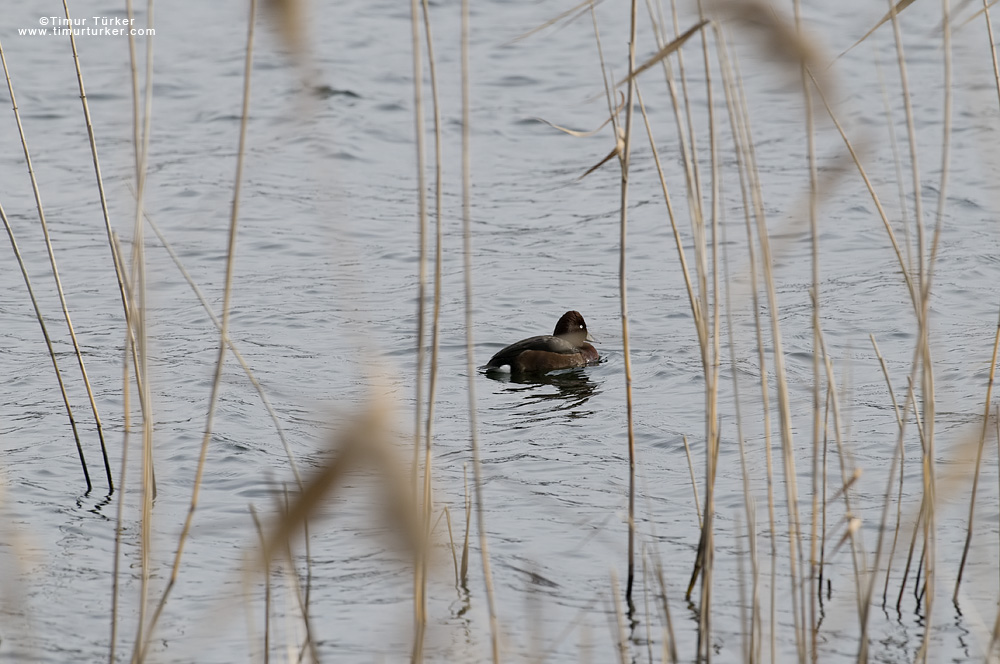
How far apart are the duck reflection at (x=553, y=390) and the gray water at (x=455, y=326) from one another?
Answer: 0.12ft

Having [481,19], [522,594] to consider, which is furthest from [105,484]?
[481,19]

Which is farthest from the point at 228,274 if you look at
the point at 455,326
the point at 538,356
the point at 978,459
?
the point at 455,326

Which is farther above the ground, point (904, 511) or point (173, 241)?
point (173, 241)

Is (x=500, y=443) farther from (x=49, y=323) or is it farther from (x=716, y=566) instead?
(x=49, y=323)

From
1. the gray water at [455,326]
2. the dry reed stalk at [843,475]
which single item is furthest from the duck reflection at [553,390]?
the dry reed stalk at [843,475]

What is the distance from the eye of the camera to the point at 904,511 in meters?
5.10

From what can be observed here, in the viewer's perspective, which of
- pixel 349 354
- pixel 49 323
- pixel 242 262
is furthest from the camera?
pixel 242 262

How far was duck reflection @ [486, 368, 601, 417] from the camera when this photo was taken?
25.2 ft

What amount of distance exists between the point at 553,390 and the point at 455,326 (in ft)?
4.83

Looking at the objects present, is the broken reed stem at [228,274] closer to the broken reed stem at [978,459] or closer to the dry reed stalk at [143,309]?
the dry reed stalk at [143,309]

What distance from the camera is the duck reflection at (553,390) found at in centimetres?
769

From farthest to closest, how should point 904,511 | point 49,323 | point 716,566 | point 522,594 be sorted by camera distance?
point 49,323
point 904,511
point 716,566
point 522,594

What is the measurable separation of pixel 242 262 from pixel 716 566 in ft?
21.5

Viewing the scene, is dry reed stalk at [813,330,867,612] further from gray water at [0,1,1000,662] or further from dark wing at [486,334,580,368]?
dark wing at [486,334,580,368]
